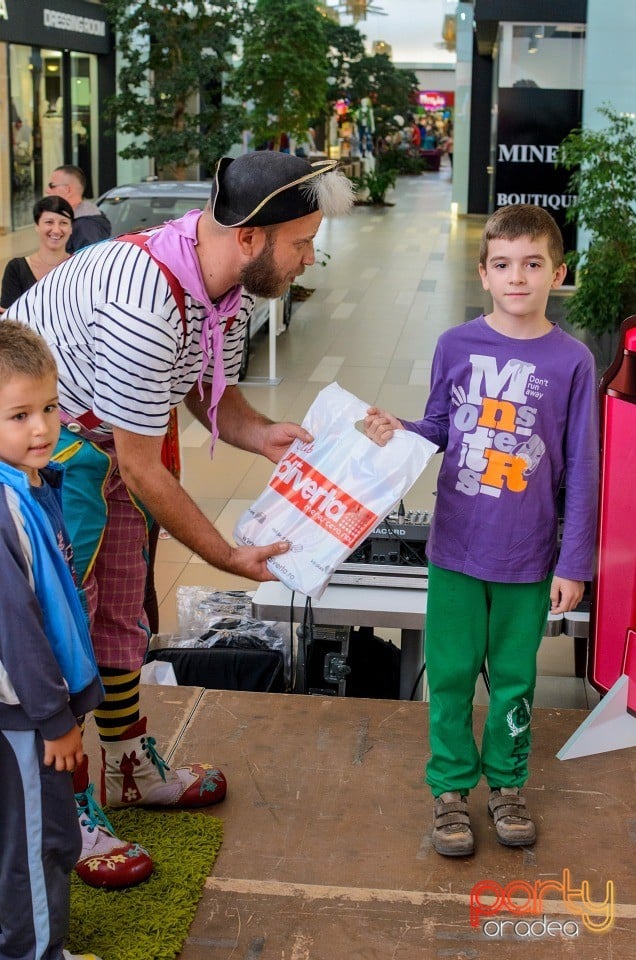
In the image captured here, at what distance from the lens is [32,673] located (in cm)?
208

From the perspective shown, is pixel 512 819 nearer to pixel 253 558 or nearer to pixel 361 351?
pixel 253 558

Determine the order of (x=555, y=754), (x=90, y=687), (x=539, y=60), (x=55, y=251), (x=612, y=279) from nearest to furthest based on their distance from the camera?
(x=90, y=687), (x=555, y=754), (x=55, y=251), (x=612, y=279), (x=539, y=60)

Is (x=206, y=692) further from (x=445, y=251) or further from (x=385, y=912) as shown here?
(x=445, y=251)

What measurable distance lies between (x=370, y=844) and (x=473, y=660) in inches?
20.3

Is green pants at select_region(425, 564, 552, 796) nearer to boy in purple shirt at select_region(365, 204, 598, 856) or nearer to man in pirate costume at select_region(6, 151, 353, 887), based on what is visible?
boy in purple shirt at select_region(365, 204, 598, 856)

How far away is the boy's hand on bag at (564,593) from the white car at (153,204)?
786 centimetres

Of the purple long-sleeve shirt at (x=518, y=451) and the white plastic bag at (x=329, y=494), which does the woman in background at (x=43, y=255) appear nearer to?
the white plastic bag at (x=329, y=494)

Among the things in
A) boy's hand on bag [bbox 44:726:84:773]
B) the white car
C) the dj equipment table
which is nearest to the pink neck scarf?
boy's hand on bag [bbox 44:726:84:773]

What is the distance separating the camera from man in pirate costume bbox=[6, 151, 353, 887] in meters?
2.46

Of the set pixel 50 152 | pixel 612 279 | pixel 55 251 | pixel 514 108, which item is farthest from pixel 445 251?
pixel 55 251

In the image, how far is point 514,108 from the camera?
52.9 feet

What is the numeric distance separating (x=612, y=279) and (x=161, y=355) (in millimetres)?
7579

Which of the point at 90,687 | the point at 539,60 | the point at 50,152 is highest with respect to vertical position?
the point at 539,60

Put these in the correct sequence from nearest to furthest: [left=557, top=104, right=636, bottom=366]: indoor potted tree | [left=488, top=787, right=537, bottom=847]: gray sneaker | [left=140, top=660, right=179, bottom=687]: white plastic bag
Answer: [left=488, top=787, right=537, bottom=847]: gray sneaker < [left=140, top=660, right=179, bottom=687]: white plastic bag < [left=557, top=104, right=636, bottom=366]: indoor potted tree
